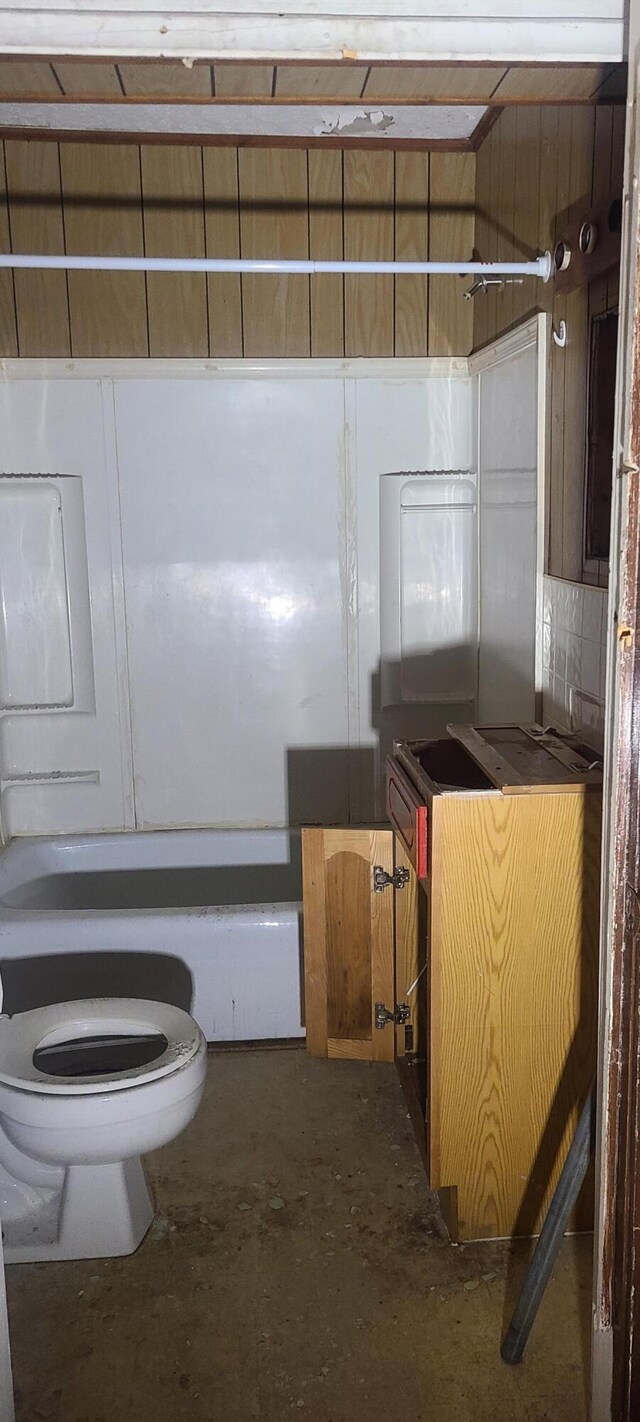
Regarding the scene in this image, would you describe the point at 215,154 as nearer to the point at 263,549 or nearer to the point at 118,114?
the point at 118,114

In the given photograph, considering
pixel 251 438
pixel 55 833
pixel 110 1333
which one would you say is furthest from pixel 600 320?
pixel 55 833

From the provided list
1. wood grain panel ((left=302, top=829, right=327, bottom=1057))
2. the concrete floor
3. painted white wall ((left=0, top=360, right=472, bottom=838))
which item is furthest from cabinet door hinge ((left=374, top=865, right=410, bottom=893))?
painted white wall ((left=0, top=360, right=472, bottom=838))

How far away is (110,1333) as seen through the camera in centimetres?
201

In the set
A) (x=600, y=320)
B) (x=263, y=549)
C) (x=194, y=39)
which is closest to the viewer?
(x=194, y=39)

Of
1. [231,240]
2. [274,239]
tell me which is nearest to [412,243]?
[274,239]

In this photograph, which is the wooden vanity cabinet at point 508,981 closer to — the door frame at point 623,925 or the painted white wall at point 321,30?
the door frame at point 623,925

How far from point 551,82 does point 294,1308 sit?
2.03 metres

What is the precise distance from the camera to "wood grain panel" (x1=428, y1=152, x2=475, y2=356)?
3.46 meters

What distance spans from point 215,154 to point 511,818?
2426 millimetres

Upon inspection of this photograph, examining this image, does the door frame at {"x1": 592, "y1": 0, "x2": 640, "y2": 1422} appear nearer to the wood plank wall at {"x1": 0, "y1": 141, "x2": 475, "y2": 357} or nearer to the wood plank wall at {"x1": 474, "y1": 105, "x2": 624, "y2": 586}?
the wood plank wall at {"x1": 474, "y1": 105, "x2": 624, "y2": 586}

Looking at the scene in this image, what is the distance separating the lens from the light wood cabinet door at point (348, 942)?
2.59 m

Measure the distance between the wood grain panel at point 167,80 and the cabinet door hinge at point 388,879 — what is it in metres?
1.63

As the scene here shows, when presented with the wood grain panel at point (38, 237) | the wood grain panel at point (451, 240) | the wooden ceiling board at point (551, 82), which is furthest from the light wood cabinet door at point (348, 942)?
the wood grain panel at point (38, 237)

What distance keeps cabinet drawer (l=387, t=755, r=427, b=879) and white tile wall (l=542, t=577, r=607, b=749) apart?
16.8 inches
